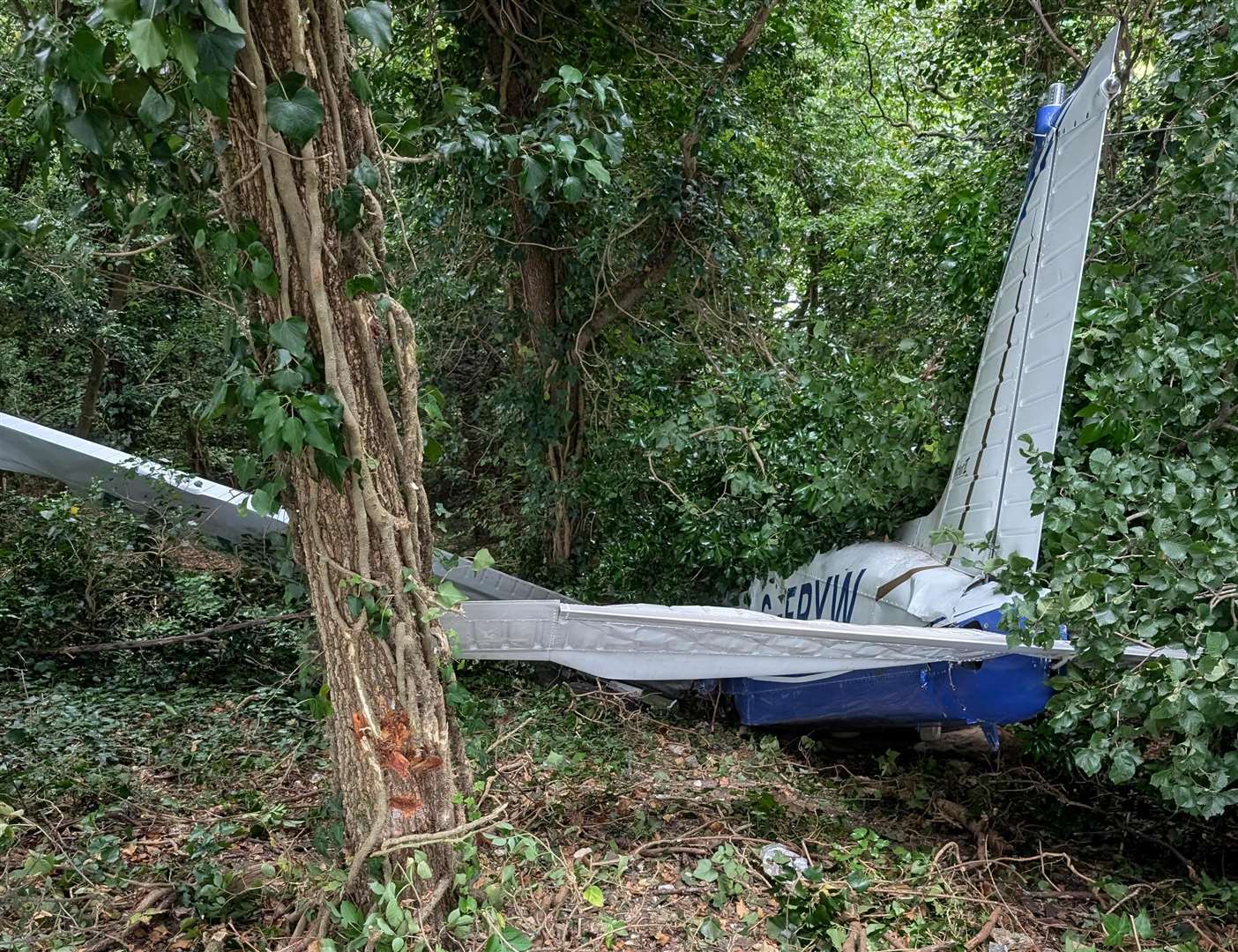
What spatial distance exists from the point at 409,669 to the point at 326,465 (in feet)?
1.88

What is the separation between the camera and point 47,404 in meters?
8.77

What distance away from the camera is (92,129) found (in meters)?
1.91

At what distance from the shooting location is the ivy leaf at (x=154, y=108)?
6.22 feet

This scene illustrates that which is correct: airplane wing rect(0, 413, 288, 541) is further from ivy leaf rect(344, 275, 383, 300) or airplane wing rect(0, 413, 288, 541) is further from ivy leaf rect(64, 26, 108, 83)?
ivy leaf rect(64, 26, 108, 83)

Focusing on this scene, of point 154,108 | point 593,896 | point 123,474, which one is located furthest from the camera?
point 123,474

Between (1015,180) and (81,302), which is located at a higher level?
(1015,180)

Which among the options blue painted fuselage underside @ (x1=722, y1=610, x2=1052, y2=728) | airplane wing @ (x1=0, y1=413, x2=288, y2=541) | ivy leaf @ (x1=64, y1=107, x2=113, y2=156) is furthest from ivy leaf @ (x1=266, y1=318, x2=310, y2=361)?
airplane wing @ (x1=0, y1=413, x2=288, y2=541)

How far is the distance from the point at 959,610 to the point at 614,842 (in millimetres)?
1592

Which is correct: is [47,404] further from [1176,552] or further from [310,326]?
[1176,552]

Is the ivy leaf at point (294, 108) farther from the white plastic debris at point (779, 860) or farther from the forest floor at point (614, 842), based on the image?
the white plastic debris at point (779, 860)

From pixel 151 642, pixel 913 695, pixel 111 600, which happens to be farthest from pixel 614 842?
A: pixel 111 600

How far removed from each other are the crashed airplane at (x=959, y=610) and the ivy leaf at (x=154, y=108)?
1.55 meters

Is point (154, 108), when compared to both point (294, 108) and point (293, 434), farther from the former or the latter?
point (293, 434)

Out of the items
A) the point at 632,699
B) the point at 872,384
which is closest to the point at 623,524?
the point at 632,699
